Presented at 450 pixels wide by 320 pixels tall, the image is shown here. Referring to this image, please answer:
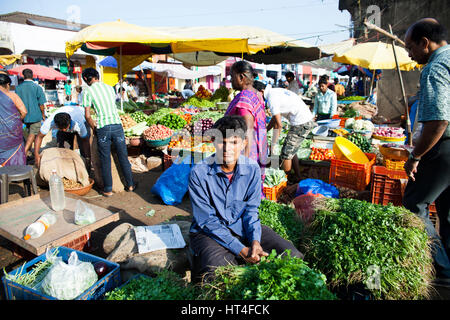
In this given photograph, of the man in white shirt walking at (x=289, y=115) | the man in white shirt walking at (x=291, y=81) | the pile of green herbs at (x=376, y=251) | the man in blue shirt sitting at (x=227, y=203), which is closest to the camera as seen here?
the pile of green herbs at (x=376, y=251)

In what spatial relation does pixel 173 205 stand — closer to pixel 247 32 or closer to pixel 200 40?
pixel 200 40

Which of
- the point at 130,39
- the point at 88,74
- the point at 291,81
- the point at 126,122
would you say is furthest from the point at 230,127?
the point at 291,81

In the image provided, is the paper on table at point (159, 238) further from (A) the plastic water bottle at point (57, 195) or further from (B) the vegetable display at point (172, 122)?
(B) the vegetable display at point (172, 122)

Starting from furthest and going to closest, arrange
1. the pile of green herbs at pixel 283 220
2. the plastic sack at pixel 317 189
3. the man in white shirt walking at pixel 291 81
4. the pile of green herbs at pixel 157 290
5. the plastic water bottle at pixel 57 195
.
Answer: the man in white shirt walking at pixel 291 81, the plastic sack at pixel 317 189, the plastic water bottle at pixel 57 195, the pile of green herbs at pixel 283 220, the pile of green herbs at pixel 157 290

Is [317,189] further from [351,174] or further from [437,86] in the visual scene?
[437,86]

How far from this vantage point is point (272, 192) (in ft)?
14.4

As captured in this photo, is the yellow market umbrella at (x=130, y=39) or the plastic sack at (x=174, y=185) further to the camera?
the yellow market umbrella at (x=130, y=39)

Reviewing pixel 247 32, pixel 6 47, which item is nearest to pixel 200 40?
pixel 247 32

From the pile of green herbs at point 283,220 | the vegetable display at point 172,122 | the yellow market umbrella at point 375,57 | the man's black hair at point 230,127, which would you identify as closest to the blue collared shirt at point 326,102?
the yellow market umbrella at point 375,57

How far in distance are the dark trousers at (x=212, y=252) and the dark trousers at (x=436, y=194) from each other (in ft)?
4.35

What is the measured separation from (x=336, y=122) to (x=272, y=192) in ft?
15.5

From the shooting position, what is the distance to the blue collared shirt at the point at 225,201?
2301 millimetres

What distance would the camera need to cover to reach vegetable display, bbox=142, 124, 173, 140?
6.59 metres

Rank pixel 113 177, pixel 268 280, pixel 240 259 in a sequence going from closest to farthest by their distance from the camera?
pixel 268 280
pixel 240 259
pixel 113 177
